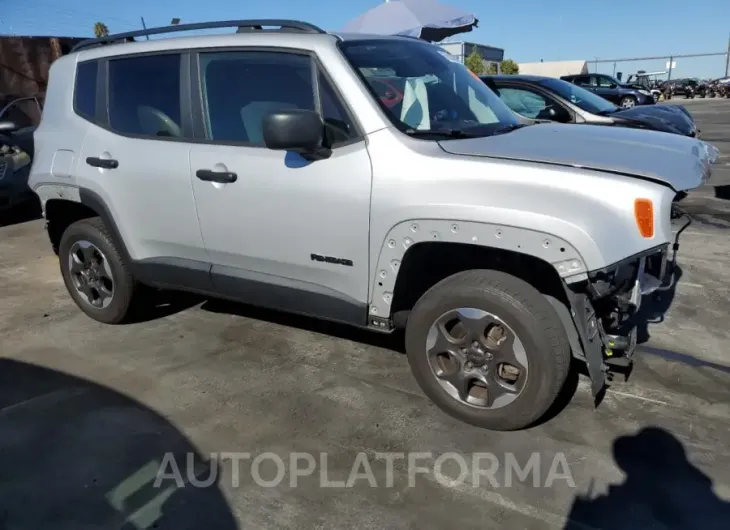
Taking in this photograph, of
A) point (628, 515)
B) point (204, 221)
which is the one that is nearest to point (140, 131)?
point (204, 221)

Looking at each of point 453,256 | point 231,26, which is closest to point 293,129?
point 453,256

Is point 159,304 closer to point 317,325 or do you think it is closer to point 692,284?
point 317,325

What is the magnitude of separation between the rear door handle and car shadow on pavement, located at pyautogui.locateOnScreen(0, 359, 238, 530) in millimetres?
1390

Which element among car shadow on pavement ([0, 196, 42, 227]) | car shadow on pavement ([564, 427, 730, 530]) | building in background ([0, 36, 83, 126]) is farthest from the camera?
building in background ([0, 36, 83, 126])

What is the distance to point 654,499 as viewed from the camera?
8.39ft

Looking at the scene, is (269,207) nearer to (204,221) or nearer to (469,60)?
(204,221)

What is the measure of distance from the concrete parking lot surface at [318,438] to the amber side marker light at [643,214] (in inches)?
43.2

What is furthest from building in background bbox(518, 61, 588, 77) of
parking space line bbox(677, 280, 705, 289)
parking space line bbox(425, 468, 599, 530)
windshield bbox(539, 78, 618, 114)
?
parking space line bbox(425, 468, 599, 530)

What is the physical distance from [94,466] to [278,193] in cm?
161

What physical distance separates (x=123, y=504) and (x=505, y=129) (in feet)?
9.01

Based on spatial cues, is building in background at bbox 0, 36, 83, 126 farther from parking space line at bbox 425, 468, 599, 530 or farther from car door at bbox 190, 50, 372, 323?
parking space line at bbox 425, 468, 599, 530

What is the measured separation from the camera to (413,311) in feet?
10.1

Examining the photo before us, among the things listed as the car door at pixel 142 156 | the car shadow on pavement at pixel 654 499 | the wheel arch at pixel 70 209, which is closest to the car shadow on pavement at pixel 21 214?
the wheel arch at pixel 70 209

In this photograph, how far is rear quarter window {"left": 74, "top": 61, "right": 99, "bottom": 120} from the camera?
4156mm
